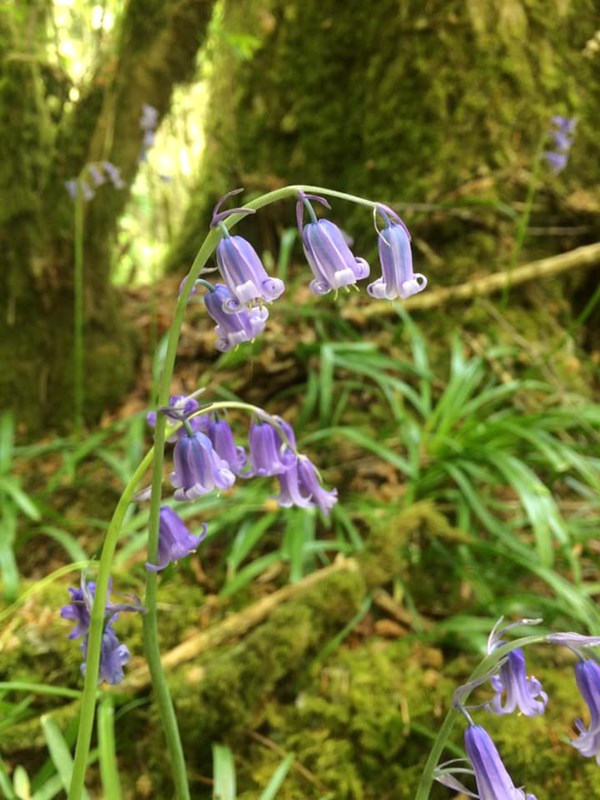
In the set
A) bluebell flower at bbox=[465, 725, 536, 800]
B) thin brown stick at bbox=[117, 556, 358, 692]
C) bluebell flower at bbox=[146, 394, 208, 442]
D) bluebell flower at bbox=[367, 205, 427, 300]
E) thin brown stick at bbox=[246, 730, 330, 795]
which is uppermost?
bluebell flower at bbox=[367, 205, 427, 300]

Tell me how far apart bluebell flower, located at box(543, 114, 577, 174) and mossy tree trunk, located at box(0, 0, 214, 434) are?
238 cm

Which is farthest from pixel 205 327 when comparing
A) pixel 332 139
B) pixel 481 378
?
pixel 481 378

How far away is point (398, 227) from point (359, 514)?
221 centimetres

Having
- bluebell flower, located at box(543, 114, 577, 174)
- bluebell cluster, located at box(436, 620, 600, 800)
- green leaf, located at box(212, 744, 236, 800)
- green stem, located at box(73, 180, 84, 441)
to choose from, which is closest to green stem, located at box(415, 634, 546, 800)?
bluebell cluster, located at box(436, 620, 600, 800)

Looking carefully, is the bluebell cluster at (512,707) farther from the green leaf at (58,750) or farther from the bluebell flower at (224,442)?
the green leaf at (58,750)

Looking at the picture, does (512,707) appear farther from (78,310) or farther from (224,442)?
(78,310)

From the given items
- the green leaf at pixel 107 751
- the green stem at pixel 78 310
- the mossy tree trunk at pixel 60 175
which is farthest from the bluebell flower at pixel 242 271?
the mossy tree trunk at pixel 60 175

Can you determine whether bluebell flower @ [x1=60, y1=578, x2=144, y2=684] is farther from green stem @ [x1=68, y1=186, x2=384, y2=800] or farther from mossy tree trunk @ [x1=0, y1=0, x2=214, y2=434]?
mossy tree trunk @ [x1=0, y1=0, x2=214, y2=434]

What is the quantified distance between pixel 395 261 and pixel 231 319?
37 centimetres

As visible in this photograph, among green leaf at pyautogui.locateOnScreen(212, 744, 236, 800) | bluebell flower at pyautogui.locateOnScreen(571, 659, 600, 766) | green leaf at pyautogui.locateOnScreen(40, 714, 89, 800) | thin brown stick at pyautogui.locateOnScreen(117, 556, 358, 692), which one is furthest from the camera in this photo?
thin brown stick at pyautogui.locateOnScreen(117, 556, 358, 692)

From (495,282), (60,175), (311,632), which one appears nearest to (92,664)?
(311,632)

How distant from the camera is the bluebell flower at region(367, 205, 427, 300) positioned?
124 cm

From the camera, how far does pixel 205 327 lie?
5.03m

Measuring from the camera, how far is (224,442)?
1.48 m
